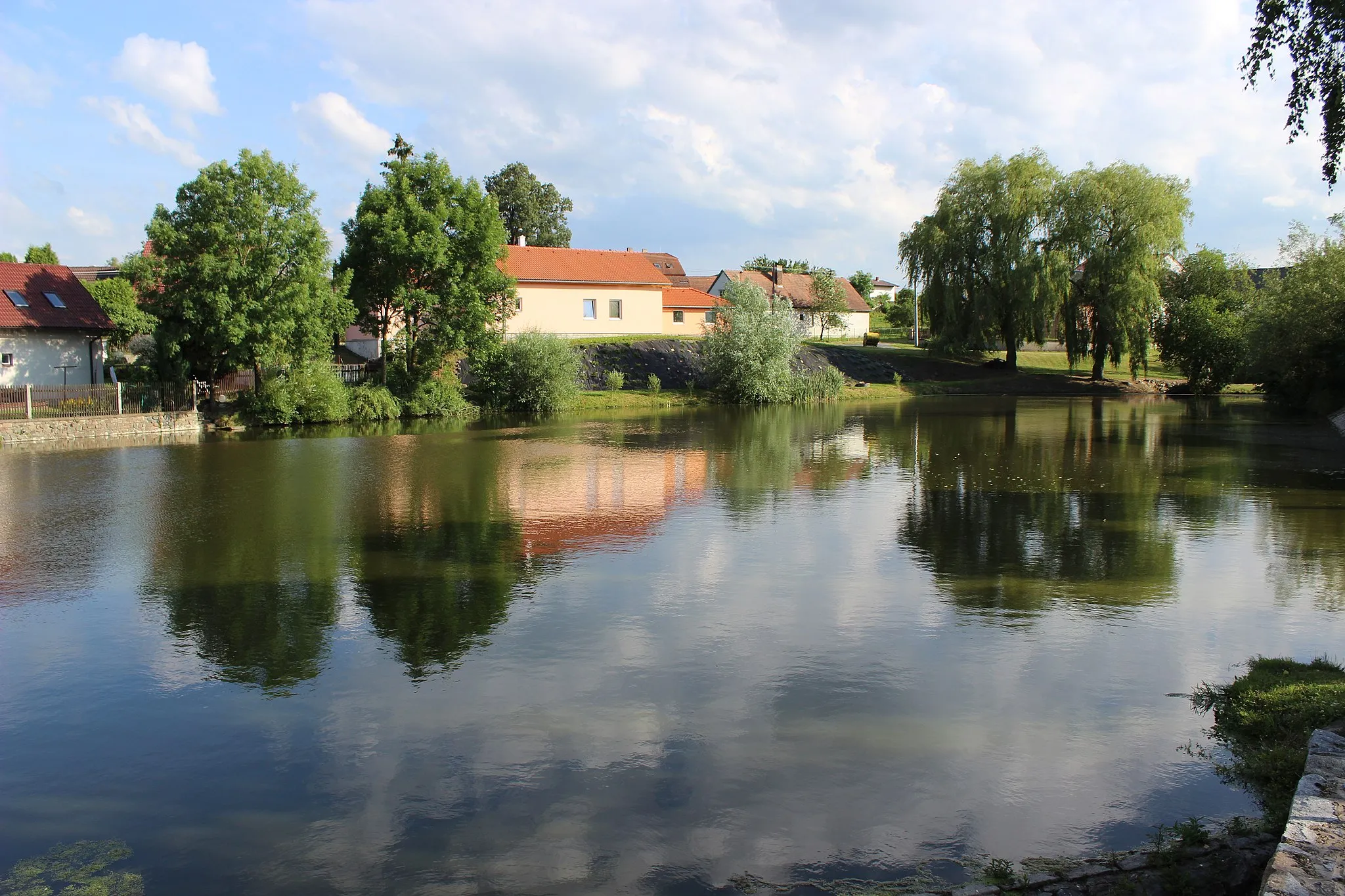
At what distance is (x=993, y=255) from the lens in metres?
55.3

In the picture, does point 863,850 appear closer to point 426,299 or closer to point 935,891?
point 935,891

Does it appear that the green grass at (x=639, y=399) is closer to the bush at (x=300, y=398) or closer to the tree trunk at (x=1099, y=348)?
the bush at (x=300, y=398)

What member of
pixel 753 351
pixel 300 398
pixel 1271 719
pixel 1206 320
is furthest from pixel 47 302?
pixel 1206 320

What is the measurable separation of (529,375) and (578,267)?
50.2 feet

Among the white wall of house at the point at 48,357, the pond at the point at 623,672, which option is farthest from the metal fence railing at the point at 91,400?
the pond at the point at 623,672

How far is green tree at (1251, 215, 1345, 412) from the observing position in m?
37.4

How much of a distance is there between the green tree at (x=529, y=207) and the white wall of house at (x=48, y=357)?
135 feet

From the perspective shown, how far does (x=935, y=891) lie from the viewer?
5387mm

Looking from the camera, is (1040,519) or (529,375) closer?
(1040,519)

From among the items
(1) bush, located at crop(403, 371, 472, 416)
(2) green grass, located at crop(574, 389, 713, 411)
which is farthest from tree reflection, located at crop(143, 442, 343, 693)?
(2) green grass, located at crop(574, 389, 713, 411)

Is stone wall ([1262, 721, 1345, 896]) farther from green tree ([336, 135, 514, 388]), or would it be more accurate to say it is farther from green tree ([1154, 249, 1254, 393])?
green tree ([1154, 249, 1254, 393])

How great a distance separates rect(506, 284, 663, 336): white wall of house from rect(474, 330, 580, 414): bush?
8426 millimetres

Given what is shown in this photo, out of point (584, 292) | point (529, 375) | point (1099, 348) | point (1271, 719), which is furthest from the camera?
point (584, 292)

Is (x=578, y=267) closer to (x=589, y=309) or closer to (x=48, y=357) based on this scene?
(x=589, y=309)
